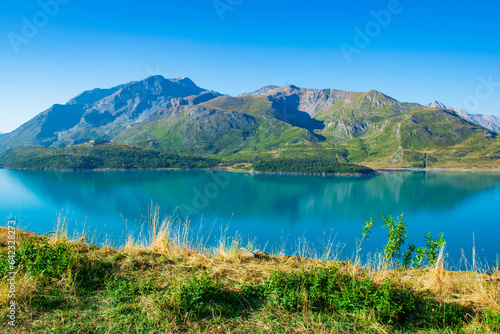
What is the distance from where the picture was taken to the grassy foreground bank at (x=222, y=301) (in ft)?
13.1

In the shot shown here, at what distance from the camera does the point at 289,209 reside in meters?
76.7

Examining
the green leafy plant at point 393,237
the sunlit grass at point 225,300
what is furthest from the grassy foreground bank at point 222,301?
the green leafy plant at point 393,237

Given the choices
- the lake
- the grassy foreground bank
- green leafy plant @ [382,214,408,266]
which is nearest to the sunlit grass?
the grassy foreground bank

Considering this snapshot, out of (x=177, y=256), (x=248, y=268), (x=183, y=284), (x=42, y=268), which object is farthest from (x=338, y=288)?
(x=42, y=268)

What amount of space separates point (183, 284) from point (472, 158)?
251 m

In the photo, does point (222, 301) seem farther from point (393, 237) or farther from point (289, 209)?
point (289, 209)

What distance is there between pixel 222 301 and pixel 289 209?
243 ft

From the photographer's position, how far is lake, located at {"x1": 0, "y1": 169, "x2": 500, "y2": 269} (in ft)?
157

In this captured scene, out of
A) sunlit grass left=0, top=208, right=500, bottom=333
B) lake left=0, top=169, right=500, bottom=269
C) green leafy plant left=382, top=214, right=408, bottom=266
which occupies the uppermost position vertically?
green leafy plant left=382, top=214, right=408, bottom=266

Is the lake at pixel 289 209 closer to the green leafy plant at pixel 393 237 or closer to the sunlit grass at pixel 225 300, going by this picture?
the green leafy plant at pixel 393 237

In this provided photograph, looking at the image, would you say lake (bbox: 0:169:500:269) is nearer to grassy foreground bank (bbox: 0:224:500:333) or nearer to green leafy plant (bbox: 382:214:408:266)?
green leafy plant (bbox: 382:214:408:266)

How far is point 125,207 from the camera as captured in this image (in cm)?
7381

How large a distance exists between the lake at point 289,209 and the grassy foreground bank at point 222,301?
31.6 m

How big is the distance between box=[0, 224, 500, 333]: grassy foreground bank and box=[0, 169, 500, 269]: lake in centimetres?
3159
